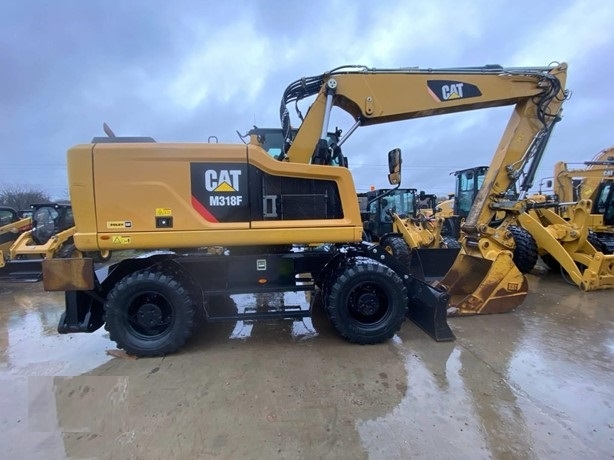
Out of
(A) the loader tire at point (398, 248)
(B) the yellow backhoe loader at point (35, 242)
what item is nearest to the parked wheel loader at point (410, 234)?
(A) the loader tire at point (398, 248)

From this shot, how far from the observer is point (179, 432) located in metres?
2.41

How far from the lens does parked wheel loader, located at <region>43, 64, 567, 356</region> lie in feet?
11.1

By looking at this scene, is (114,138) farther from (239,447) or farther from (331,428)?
(331,428)

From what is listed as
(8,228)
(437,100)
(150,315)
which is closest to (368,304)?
(150,315)

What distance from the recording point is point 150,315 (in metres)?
3.61

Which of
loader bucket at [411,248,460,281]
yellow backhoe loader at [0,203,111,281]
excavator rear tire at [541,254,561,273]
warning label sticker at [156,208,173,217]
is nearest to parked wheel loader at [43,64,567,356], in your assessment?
warning label sticker at [156,208,173,217]

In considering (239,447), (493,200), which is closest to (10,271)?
(239,447)

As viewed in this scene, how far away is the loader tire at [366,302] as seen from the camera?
3699mm

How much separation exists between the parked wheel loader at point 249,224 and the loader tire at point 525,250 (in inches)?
90.1

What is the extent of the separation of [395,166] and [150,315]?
3.30 metres

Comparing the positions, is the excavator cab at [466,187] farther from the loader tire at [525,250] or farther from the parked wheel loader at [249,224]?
the parked wheel loader at [249,224]

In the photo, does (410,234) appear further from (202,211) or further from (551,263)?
(202,211)

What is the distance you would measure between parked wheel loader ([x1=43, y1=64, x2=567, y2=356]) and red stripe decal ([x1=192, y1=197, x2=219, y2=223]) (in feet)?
0.03

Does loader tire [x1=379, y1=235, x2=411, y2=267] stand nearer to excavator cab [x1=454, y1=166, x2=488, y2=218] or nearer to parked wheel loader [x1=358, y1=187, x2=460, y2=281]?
parked wheel loader [x1=358, y1=187, x2=460, y2=281]
